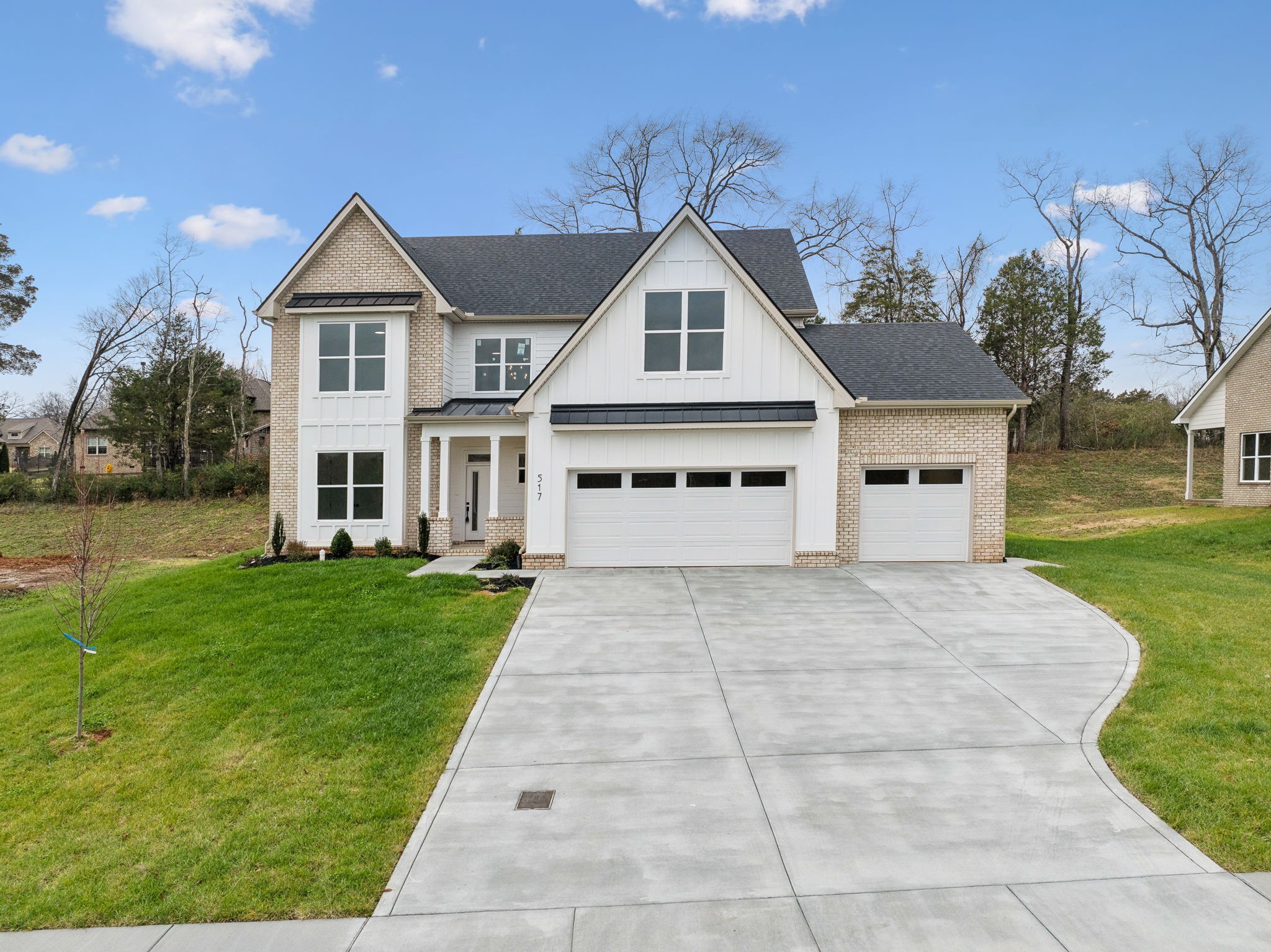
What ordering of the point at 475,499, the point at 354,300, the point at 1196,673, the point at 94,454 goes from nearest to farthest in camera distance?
the point at 1196,673, the point at 354,300, the point at 475,499, the point at 94,454

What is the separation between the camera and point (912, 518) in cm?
1533

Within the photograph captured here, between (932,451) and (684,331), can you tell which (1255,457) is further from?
(684,331)

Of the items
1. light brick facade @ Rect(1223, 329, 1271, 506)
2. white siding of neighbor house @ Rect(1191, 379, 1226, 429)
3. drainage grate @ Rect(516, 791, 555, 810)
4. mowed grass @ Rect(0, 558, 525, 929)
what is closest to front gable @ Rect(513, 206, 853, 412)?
mowed grass @ Rect(0, 558, 525, 929)

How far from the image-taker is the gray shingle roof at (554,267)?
60.8 ft

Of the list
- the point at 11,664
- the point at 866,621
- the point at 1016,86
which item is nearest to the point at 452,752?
the point at 866,621

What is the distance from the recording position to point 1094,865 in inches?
178

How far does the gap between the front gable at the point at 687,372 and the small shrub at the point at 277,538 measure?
7.14 meters

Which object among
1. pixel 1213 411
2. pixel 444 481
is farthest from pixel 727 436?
pixel 1213 411

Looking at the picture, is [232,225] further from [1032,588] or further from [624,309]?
[1032,588]

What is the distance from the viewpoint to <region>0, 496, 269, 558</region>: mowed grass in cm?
2531

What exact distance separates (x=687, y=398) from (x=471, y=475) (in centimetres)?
697

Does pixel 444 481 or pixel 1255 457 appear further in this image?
pixel 1255 457

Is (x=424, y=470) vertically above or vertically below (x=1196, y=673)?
above

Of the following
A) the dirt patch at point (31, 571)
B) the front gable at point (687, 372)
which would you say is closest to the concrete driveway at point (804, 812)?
the front gable at point (687, 372)
